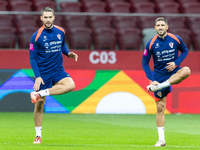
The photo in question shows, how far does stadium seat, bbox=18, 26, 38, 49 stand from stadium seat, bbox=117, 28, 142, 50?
2765mm

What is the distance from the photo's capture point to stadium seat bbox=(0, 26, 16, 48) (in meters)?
12.6

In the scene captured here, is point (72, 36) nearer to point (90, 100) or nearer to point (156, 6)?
point (90, 100)

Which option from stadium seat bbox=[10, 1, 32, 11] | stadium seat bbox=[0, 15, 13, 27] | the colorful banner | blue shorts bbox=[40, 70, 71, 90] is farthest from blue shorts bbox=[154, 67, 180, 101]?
stadium seat bbox=[10, 1, 32, 11]

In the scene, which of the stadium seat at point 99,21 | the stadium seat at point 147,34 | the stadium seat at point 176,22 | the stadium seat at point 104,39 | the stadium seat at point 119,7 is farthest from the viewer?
the stadium seat at point 119,7

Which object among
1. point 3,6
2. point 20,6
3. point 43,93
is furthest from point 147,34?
point 43,93

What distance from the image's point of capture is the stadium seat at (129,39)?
13523 mm

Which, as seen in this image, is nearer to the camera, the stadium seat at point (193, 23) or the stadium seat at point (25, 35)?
the stadium seat at point (25, 35)

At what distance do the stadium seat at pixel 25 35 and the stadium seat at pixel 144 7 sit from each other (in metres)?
3.97

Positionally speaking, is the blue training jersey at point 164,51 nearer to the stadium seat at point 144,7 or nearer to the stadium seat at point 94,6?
the stadium seat at point 94,6

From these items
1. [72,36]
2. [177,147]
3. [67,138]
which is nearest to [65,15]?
[72,36]

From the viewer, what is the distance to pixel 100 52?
12906 millimetres

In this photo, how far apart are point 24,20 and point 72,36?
1592 millimetres

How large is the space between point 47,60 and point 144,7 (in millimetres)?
8638

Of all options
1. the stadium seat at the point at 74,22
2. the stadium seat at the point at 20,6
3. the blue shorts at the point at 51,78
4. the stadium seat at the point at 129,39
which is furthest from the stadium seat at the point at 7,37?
the blue shorts at the point at 51,78
